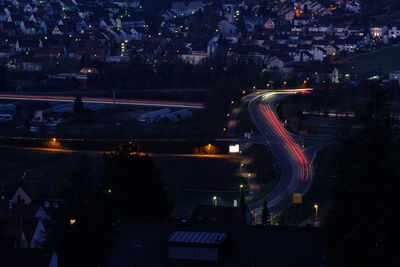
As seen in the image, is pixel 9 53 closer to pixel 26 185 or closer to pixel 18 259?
pixel 26 185

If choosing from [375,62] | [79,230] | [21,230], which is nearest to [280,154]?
[21,230]

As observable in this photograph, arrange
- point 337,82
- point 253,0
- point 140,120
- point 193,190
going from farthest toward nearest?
point 253,0 → point 337,82 → point 140,120 → point 193,190

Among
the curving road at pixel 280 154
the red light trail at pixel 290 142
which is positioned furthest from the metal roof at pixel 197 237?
the red light trail at pixel 290 142

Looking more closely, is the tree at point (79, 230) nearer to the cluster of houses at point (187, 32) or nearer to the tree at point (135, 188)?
the tree at point (135, 188)

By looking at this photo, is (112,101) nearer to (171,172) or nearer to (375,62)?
(171,172)

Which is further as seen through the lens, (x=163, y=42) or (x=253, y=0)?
(x=253, y=0)

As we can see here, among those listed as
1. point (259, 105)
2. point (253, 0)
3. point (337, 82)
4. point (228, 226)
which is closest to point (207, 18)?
point (253, 0)
